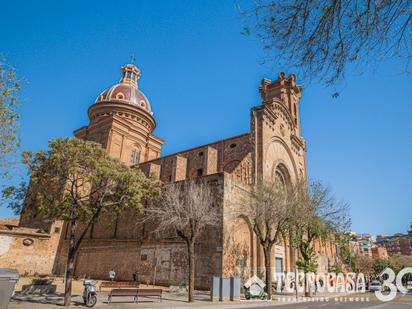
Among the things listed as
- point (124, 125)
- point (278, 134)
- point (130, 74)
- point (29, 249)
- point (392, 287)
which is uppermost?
point (130, 74)

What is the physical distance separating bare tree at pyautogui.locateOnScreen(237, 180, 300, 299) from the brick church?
150cm

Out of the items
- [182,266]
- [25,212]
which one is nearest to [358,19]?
[25,212]

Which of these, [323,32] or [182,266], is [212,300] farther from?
[323,32]

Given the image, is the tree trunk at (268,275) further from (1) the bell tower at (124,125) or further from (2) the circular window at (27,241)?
(1) the bell tower at (124,125)

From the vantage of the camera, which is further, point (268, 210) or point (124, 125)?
point (124, 125)

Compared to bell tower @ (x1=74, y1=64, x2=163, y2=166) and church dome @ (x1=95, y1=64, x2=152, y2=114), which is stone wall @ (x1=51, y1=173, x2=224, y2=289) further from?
church dome @ (x1=95, y1=64, x2=152, y2=114)

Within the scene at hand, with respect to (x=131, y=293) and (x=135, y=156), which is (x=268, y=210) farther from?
(x=135, y=156)

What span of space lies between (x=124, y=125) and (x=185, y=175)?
13649mm

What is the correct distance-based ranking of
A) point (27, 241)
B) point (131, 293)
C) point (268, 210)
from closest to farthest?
point (131, 293), point (268, 210), point (27, 241)

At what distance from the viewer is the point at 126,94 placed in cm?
4181

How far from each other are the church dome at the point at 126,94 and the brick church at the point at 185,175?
0.46 ft

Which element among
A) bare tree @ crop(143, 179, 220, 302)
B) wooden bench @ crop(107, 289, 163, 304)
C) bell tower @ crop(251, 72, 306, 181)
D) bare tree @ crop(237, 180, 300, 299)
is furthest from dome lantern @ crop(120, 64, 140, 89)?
wooden bench @ crop(107, 289, 163, 304)

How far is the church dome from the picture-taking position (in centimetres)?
4091

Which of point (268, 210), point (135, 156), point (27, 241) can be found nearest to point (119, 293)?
point (268, 210)
